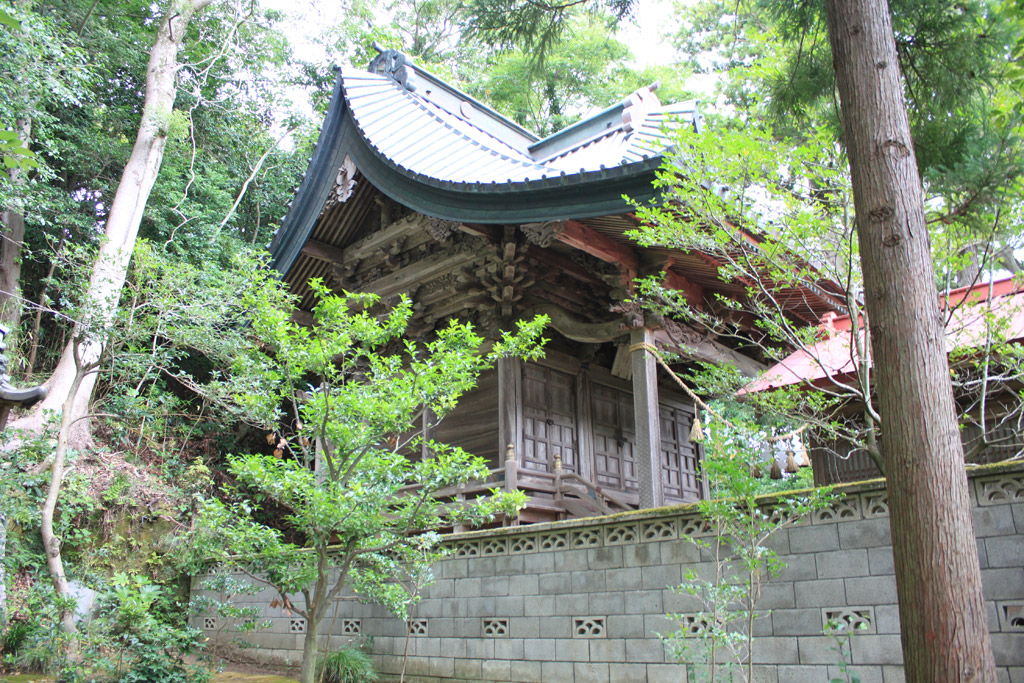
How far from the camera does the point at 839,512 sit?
4.75 meters

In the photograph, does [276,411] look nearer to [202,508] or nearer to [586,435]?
[202,508]

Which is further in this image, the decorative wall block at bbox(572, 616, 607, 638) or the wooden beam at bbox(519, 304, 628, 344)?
the wooden beam at bbox(519, 304, 628, 344)

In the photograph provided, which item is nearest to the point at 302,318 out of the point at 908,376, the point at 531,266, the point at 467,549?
the point at 531,266

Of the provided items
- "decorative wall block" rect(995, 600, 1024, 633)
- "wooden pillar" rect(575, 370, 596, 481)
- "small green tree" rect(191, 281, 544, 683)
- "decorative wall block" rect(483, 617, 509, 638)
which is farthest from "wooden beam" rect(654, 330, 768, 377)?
"decorative wall block" rect(995, 600, 1024, 633)

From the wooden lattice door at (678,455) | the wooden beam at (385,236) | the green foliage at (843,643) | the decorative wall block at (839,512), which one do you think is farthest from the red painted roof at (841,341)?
the wooden beam at (385,236)

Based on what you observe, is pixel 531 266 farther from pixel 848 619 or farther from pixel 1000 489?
pixel 1000 489

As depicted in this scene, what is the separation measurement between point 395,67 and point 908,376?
1055 centimetres

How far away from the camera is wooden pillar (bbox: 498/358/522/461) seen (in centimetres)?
892

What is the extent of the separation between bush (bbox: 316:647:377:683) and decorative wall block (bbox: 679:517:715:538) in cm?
324

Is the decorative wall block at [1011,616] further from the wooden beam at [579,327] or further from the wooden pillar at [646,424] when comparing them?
the wooden beam at [579,327]

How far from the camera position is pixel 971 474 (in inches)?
169

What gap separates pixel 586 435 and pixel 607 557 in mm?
4201

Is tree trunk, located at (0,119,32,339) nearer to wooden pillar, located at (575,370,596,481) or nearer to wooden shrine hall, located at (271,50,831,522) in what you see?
wooden shrine hall, located at (271,50,831,522)

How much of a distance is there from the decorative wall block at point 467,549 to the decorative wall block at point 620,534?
4.63 ft
